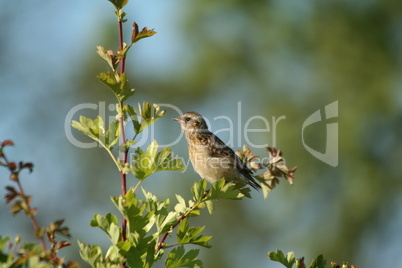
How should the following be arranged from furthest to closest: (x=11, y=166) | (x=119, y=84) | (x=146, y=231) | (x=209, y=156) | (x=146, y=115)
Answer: (x=209, y=156) → (x=146, y=115) → (x=119, y=84) → (x=146, y=231) → (x=11, y=166)

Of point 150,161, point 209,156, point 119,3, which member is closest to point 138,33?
point 119,3

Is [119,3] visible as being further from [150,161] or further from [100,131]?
[150,161]

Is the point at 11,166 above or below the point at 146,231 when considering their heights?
above

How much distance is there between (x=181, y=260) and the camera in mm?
2996

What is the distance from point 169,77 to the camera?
24078mm

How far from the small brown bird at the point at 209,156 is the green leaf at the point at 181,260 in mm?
2936

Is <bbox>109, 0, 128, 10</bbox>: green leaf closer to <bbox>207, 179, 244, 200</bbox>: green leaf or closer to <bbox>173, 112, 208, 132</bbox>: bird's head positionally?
<bbox>207, 179, 244, 200</bbox>: green leaf

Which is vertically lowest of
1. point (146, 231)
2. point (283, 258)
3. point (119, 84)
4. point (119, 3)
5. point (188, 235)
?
point (283, 258)

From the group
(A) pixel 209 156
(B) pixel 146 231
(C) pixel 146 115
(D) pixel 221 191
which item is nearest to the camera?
(B) pixel 146 231

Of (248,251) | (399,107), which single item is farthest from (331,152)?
(248,251)

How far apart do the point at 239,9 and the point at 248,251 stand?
1058cm

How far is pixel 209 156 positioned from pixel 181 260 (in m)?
4.05

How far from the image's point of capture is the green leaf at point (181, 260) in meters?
2.99

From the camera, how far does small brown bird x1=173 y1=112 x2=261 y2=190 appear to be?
643 cm
